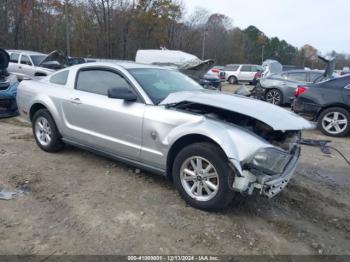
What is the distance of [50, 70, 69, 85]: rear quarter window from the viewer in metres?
5.39

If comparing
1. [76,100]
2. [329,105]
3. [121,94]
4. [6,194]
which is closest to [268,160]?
[121,94]

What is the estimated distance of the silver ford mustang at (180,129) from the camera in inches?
138

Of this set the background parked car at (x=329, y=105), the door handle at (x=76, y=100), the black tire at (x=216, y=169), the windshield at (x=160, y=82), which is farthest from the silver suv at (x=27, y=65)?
the black tire at (x=216, y=169)

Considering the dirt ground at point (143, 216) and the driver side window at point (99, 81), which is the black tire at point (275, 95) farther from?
the driver side window at point (99, 81)

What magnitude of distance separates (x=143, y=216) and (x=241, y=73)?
2471cm

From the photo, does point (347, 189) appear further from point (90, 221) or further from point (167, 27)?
point (167, 27)

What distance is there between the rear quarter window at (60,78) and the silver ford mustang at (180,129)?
0.10ft

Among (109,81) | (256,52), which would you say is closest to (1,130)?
(109,81)

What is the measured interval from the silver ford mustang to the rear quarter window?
0.03 m

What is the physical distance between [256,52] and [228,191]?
8401 centimetres

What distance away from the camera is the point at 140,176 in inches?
188

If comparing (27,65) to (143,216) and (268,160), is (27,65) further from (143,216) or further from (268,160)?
(268,160)

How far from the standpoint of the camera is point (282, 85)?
12.5m

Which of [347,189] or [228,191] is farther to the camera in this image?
[347,189]
